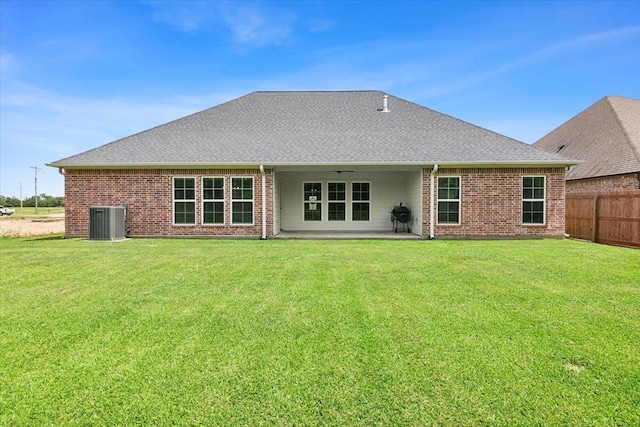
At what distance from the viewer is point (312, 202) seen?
55.2 ft

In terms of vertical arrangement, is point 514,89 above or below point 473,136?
above

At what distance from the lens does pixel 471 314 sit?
16.2 feet

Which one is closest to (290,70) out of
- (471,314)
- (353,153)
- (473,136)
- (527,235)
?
(353,153)

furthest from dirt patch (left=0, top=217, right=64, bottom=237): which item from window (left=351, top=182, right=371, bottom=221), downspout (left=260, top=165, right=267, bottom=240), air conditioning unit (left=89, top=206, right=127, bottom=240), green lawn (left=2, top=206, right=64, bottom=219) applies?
green lawn (left=2, top=206, right=64, bottom=219)

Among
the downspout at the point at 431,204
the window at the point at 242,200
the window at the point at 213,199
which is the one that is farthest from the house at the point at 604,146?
the window at the point at 213,199

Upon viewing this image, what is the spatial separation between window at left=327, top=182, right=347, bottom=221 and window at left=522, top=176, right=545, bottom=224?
692 centimetres

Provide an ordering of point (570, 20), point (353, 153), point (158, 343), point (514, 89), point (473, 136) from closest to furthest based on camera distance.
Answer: point (158, 343)
point (570, 20)
point (353, 153)
point (473, 136)
point (514, 89)

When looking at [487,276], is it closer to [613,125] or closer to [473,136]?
[473,136]

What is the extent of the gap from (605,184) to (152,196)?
19.9 meters

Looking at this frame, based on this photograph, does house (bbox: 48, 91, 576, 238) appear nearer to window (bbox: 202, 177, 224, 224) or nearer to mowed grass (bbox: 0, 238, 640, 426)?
window (bbox: 202, 177, 224, 224)

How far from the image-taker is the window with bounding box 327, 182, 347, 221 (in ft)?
55.0

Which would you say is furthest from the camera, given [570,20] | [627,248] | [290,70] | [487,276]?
[290,70]

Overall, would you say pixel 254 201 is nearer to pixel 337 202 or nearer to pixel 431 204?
pixel 337 202

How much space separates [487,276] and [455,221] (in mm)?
7021
